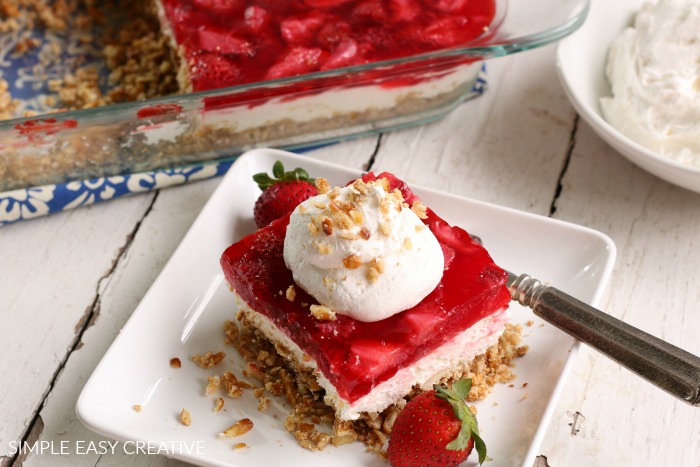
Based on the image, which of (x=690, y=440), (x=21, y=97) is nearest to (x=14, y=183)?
(x=21, y=97)

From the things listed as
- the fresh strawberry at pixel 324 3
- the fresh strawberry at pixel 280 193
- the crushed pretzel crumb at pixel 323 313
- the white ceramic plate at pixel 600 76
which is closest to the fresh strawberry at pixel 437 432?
the crushed pretzel crumb at pixel 323 313

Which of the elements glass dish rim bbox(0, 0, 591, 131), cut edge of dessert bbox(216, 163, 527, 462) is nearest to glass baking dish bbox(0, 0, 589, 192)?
glass dish rim bbox(0, 0, 591, 131)

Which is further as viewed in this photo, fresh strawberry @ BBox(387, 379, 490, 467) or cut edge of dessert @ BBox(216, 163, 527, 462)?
cut edge of dessert @ BBox(216, 163, 527, 462)

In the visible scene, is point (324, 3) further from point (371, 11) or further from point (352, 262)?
point (352, 262)

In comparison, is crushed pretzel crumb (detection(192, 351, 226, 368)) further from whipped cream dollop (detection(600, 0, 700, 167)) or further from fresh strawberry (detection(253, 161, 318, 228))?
whipped cream dollop (detection(600, 0, 700, 167))

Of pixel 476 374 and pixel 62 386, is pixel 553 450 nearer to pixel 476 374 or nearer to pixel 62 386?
pixel 476 374
